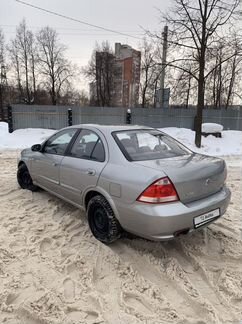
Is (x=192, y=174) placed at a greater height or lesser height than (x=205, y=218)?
greater

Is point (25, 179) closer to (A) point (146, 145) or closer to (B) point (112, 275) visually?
(A) point (146, 145)

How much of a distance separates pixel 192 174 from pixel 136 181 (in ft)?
2.06

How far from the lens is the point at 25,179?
5.56 metres

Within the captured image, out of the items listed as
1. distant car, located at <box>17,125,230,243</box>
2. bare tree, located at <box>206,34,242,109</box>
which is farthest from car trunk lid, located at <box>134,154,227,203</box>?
bare tree, located at <box>206,34,242,109</box>

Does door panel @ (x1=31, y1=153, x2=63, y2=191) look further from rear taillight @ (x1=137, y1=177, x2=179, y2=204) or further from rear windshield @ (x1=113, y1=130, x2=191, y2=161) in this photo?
rear taillight @ (x1=137, y1=177, x2=179, y2=204)

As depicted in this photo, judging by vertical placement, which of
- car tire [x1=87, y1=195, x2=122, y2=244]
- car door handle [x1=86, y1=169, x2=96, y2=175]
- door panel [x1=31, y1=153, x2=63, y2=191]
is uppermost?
car door handle [x1=86, y1=169, x2=96, y2=175]

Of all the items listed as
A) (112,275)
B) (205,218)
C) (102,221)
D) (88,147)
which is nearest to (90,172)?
(88,147)

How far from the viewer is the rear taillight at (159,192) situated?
114 inches

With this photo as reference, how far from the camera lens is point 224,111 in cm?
1800

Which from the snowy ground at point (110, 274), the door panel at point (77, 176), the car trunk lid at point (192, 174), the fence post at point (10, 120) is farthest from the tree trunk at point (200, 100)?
the door panel at point (77, 176)

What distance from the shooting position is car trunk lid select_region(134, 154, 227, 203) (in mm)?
3007

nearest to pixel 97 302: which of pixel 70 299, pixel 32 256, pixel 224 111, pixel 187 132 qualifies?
pixel 70 299

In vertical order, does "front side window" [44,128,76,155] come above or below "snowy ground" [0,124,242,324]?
above

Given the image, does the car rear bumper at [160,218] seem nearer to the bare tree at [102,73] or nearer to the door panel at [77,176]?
the door panel at [77,176]
